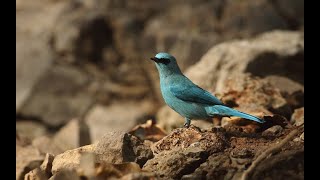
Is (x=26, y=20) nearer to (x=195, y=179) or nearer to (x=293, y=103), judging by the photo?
(x=293, y=103)

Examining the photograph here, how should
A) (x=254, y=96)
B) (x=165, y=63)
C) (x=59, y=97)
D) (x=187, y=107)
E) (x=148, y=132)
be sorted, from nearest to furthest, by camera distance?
(x=187, y=107) < (x=165, y=63) < (x=148, y=132) < (x=254, y=96) < (x=59, y=97)

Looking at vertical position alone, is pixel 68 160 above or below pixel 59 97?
below

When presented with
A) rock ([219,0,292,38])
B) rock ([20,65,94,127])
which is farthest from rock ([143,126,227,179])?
rock ([20,65,94,127])

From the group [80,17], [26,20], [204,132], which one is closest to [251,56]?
[204,132]

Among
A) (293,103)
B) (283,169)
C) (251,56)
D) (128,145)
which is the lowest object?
(283,169)

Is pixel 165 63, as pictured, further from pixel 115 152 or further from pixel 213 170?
pixel 213 170

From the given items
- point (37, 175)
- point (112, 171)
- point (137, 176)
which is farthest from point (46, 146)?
point (137, 176)
